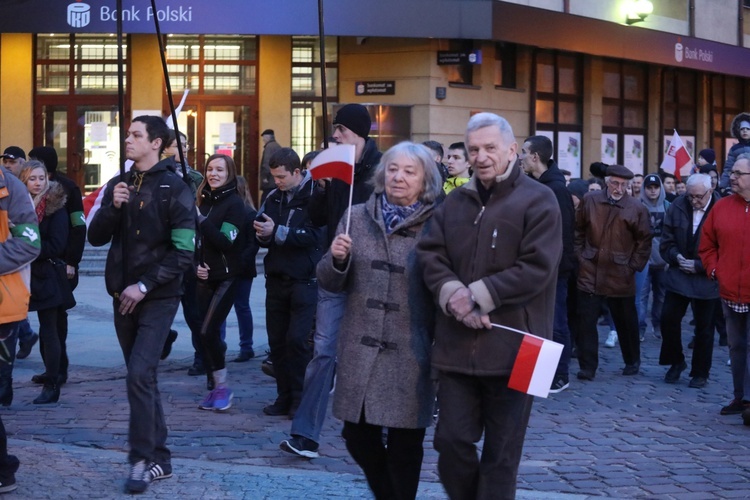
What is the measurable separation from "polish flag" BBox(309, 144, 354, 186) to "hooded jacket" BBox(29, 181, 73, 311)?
3.82m

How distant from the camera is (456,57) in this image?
2152cm

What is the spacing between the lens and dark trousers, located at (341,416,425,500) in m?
5.62

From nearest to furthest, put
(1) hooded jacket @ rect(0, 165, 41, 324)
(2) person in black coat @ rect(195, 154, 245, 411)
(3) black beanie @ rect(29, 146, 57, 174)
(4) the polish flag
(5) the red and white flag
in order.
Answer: (4) the polish flag < (1) hooded jacket @ rect(0, 165, 41, 324) < (2) person in black coat @ rect(195, 154, 245, 411) < (3) black beanie @ rect(29, 146, 57, 174) < (5) the red and white flag

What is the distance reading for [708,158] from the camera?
15930 millimetres

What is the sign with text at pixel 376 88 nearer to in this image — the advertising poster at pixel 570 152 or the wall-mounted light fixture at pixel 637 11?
the advertising poster at pixel 570 152

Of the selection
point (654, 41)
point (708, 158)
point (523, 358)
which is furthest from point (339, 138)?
A: point (654, 41)

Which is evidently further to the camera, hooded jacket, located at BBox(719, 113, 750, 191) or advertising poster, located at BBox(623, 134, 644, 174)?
advertising poster, located at BBox(623, 134, 644, 174)

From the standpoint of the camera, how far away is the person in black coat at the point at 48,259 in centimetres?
933

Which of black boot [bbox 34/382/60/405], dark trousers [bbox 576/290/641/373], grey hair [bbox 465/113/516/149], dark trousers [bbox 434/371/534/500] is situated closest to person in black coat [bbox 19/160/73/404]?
black boot [bbox 34/382/60/405]

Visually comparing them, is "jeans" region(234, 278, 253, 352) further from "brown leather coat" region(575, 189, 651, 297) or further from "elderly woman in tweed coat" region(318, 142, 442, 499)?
"elderly woman in tweed coat" region(318, 142, 442, 499)

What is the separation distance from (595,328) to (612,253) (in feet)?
2.23

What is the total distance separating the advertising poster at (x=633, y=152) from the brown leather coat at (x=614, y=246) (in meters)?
15.8

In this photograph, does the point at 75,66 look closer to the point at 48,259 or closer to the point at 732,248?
the point at 48,259

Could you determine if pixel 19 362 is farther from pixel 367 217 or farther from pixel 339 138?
pixel 367 217
